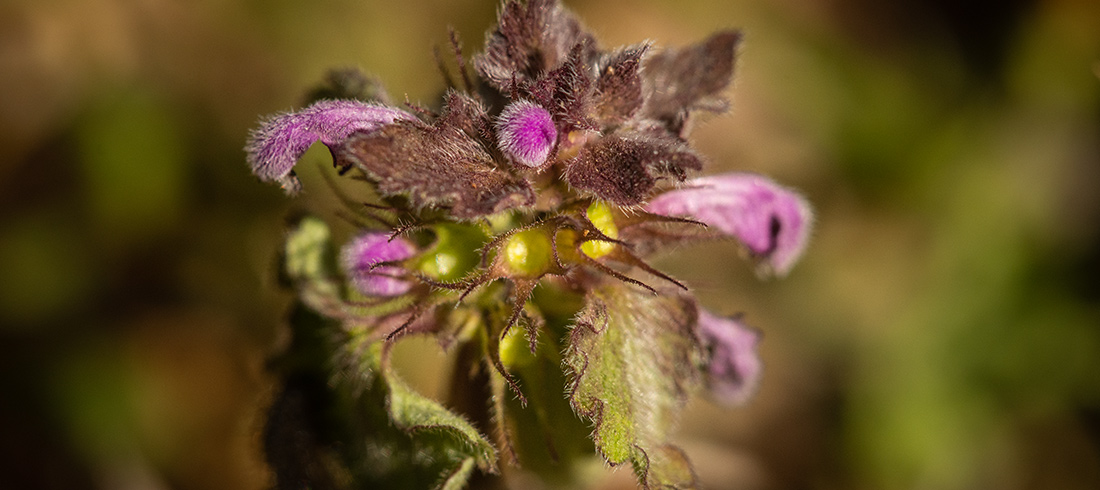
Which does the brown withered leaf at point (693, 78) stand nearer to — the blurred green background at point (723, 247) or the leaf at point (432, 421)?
the leaf at point (432, 421)

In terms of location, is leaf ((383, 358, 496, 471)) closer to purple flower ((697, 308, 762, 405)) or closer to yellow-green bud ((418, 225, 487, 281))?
yellow-green bud ((418, 225, 487, 281))

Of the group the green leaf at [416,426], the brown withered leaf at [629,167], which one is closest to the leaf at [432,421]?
the green leaf at [416,426]

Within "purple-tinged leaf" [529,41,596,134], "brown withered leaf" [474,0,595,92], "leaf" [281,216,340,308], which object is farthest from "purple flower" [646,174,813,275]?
"leaf" [281,216,340,308]

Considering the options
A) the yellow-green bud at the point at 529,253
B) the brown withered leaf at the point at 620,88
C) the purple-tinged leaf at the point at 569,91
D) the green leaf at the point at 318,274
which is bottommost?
the green leaf at the point at 318,274

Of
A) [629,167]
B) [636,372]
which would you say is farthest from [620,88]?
[636,372]

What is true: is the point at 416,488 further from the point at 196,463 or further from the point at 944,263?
the point at 944,263

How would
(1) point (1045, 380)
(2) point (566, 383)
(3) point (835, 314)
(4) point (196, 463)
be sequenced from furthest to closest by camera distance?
1. (3) point (835, 314)
2. (1) point (1045, 380)
3. (4) point (196, 463)
4. (2) point (566, 383)

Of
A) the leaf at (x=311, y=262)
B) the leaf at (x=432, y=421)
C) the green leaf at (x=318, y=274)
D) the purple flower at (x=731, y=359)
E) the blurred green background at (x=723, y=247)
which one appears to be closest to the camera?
the leaf at (x=432, y=421)

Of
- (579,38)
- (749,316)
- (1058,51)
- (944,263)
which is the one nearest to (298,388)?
(579,38)

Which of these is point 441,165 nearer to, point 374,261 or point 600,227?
point 374,261
